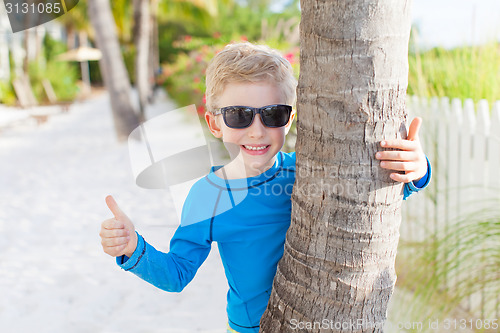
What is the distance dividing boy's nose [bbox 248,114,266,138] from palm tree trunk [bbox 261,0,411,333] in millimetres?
195

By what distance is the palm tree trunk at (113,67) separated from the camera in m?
8.75

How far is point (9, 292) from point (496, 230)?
148 inches

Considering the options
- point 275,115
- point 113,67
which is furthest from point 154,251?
point 113,67

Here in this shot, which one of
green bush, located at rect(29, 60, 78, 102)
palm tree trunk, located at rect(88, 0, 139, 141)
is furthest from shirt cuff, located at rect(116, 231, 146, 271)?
green bush, located at rect(29, 60, 78, 102)

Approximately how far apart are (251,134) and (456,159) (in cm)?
241

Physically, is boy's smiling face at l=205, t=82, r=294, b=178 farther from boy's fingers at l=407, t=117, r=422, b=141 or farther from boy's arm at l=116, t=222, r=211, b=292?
boy's fingers at l=407, t=117, r=422, b=141

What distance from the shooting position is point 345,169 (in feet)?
4.07

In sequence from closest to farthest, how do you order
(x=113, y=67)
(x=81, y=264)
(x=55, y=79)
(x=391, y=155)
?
(x=391, y=155)
(x=81, y=264)
(x=113, y=67)
(x=55, y=79)

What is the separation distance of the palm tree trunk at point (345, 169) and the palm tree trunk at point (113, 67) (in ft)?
28.0

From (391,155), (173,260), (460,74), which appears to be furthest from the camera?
(460,74)

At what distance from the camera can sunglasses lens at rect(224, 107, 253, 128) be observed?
1.51 m

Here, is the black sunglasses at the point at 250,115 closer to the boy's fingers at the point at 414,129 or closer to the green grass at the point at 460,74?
the boy's fingers at the point at 414,129

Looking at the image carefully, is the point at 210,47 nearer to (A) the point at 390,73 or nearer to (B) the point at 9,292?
(B) the point at 9,292

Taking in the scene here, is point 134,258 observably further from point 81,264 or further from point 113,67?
point 113,67
